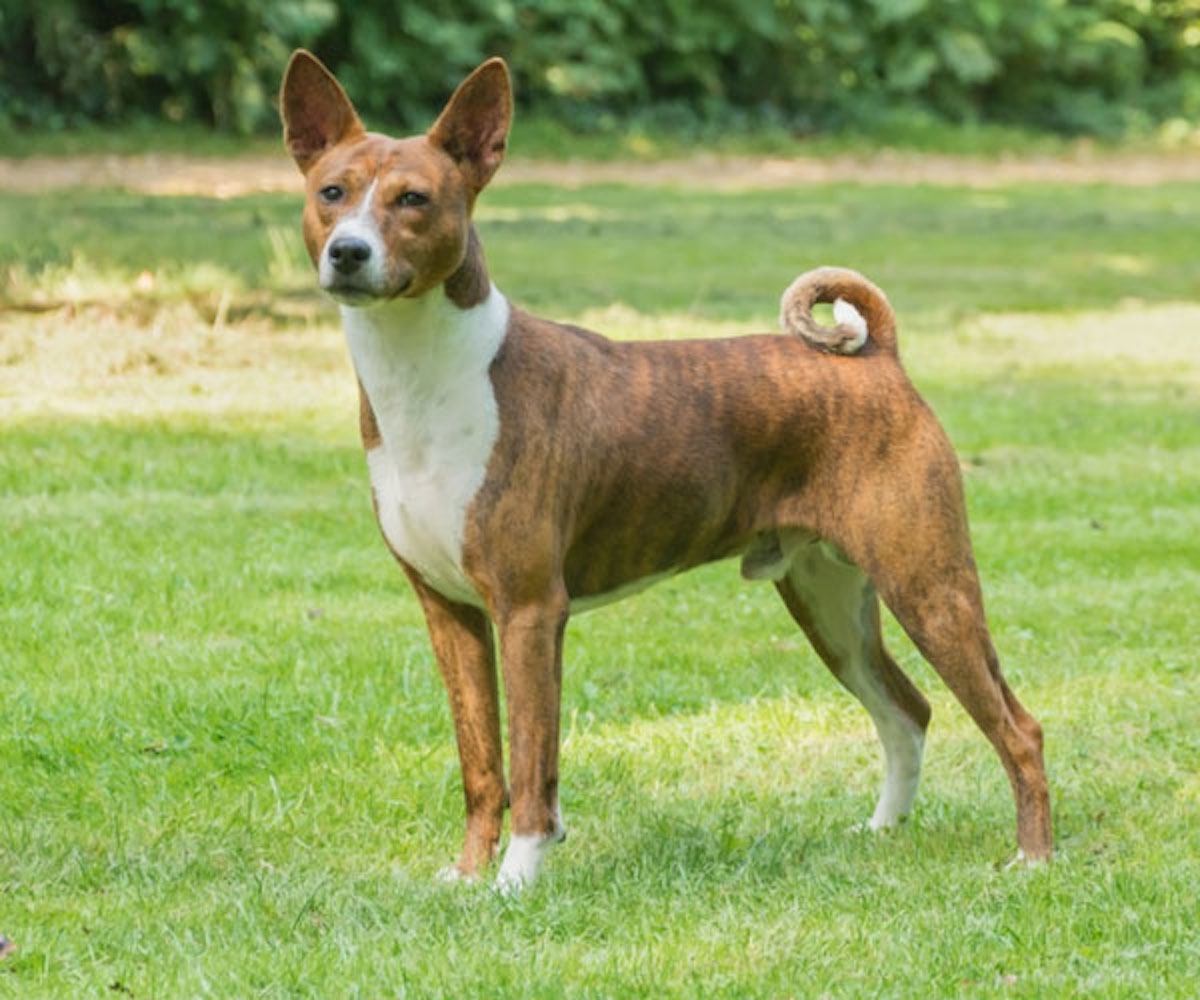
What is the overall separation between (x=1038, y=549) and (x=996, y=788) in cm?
Answer: 302

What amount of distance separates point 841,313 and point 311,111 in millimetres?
1369

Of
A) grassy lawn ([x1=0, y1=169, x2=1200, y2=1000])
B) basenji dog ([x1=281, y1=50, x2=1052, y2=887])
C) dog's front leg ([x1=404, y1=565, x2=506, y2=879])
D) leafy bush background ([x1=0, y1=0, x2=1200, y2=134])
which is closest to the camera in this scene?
grassy lawn ([x1=0, y1=169, x2=1200, y2=1000])

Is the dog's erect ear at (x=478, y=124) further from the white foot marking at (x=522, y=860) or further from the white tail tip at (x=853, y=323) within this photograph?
the white foot marking at (x=522, y=860)

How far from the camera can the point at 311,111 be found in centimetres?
538

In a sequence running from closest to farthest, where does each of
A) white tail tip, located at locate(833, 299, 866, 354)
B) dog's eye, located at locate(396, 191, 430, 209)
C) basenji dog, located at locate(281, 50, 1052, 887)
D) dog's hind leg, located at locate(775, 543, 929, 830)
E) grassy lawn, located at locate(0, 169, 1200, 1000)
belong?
grassy lawn, located at locate(0, 169, 1200, 1000)
dog's eye, located at locate(396, 191, 430, 209)
basenji dog, located at locate(281, 50, 1052, 887)
white tail tip, located at locate(833, 299, 866, 354)
dog's hind leg, located at locate(775, 543, 929, 830)

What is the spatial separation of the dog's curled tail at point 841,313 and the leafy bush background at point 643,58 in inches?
841

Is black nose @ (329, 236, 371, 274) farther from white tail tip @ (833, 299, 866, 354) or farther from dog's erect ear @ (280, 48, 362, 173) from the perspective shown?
white tail tip @ (833, 299, 866, 354)

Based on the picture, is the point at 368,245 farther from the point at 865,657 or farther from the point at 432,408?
the point at 865,657

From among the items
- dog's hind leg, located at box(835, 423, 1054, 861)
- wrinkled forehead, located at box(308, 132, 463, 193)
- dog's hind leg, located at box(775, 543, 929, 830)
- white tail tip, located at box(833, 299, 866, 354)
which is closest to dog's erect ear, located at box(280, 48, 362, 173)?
wrinkled forehead, located at box(308, 132, 463, 193)

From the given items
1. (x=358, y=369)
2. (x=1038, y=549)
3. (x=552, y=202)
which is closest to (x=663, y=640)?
(x=1038, y=549)

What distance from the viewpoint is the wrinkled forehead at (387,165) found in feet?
16.8

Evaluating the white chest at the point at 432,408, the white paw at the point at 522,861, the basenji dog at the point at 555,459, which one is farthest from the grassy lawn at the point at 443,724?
the white chest at the point at 432,408

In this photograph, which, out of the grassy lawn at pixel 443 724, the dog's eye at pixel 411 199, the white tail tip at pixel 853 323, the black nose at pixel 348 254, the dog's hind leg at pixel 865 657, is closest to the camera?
the grassy lawn at pixel 443 724

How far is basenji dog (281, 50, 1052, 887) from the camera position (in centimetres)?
524
